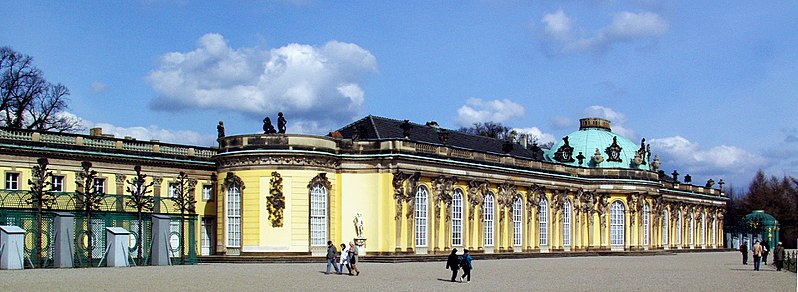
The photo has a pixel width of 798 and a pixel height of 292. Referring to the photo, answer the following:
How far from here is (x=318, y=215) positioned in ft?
184

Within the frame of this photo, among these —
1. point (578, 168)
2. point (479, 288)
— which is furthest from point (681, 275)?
point (578, 168)

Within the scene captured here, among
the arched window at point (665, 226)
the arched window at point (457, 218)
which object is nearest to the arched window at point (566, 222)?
the arched window at point (457, 218)

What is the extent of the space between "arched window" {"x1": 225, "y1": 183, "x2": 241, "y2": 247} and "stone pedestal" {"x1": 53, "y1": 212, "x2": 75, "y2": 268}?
1281 cm

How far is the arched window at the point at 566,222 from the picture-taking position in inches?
2951

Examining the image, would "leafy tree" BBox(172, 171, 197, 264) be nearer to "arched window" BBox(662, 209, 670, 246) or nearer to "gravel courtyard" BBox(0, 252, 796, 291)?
"gravel courtyard" BBox(0, 252, 796, 291)

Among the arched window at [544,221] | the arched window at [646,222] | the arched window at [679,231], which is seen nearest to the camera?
the arched window at [544,221]

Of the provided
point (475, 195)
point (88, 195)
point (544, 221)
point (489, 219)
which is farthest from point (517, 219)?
point (88, 195)

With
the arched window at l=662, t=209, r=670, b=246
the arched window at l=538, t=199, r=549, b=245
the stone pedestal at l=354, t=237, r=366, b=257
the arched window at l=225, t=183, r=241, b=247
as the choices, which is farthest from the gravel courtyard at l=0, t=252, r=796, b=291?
the arched window at l=662, t=209, r=670, b=246

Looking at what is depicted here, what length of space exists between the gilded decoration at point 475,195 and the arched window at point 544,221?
8951mm

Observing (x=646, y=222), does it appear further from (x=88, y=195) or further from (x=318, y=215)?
(x=88, y=195)

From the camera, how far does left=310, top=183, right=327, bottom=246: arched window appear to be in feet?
182

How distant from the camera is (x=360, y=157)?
5750 centimetres

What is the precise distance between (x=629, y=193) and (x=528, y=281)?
45342mm

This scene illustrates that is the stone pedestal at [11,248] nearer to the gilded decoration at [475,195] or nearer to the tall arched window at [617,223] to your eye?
the gilded decoration at [475,195]
